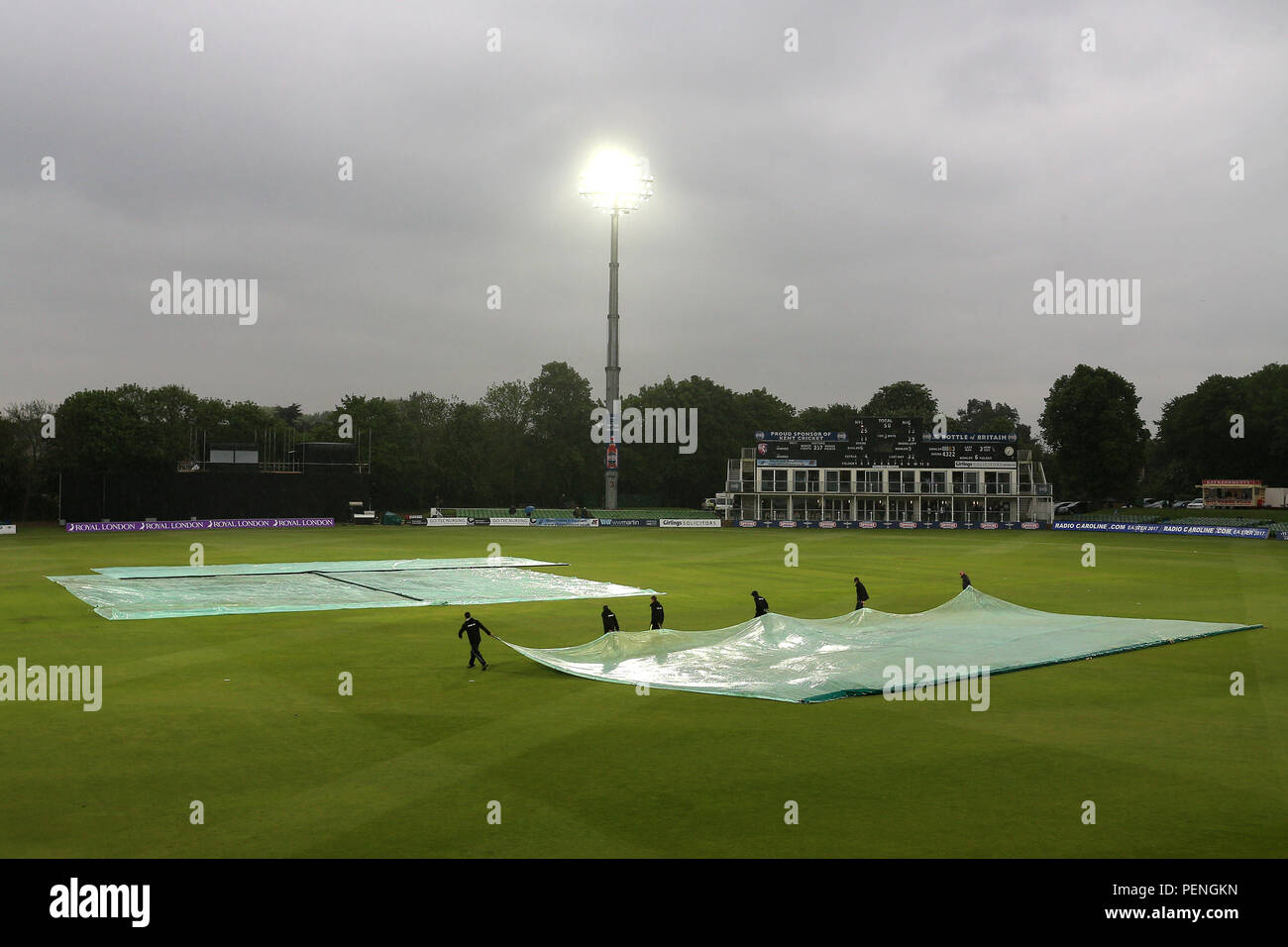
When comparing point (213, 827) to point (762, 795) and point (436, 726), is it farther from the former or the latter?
point (762, 795)

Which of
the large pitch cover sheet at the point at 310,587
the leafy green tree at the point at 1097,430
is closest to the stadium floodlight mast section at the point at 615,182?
the large pitch cover sheet at the point at 310,587

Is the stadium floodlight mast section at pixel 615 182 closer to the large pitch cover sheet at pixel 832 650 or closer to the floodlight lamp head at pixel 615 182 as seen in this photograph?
the floodlight lamp head at pixel 615 182

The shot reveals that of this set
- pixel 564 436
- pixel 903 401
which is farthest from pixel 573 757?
pixel 903 401

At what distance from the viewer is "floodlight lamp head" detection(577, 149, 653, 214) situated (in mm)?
81438

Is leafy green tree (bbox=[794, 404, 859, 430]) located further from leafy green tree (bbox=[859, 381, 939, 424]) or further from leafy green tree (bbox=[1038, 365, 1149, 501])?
leafy green tree (bbox=[1038, 365, 1149, 501])

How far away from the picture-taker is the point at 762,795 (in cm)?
1128

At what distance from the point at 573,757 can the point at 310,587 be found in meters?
24.5

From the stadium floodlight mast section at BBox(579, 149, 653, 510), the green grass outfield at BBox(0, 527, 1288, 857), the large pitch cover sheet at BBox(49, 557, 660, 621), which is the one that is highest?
the stadium floodlight mast section at BBox(579, 149, 653, 510)

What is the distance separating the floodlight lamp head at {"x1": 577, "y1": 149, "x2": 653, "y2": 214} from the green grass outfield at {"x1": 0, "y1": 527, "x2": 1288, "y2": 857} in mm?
61980

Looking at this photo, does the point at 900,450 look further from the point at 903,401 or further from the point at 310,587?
the point at 310,587

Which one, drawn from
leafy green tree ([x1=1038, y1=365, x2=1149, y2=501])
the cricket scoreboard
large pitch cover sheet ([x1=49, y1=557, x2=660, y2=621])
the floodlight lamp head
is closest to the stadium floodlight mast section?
the floodlight lamp head

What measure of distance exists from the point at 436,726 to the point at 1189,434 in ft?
405
